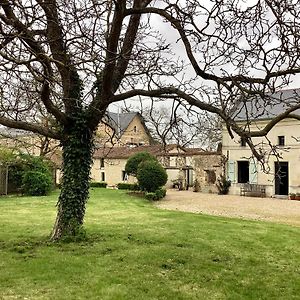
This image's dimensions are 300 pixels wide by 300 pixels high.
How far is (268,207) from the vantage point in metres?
21.0

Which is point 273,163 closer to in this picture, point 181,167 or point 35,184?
point 181,167

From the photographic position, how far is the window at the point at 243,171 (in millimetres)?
29938

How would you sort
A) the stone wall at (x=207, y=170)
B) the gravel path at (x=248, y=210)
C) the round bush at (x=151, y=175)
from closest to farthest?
the gravel path at (x=248, y=210)
the round bush at (x=151, y=175)
the stone wall at (x=207, y=170)

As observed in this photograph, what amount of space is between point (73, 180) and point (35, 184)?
649 inches

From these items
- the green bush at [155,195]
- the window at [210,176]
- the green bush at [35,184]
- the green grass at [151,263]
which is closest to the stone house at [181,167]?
the window at [210,176]

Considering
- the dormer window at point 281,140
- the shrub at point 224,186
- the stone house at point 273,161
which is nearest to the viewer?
the stone house at point 273,161

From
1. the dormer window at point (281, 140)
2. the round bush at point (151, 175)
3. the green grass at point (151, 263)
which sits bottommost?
the green grass at point (151, 263)

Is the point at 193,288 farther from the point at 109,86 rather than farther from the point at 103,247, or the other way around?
the point at 109,86

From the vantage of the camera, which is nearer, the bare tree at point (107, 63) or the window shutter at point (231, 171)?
the bare tree at point (107, 63)

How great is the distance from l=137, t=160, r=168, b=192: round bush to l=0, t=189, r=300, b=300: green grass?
42.8 ft

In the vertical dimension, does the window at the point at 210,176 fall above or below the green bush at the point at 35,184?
above

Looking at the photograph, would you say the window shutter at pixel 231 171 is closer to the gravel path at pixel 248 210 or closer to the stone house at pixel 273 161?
the stone house at pixel 273 161

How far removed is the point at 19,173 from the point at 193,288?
70.6 feet

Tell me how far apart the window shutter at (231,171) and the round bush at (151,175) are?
6041 millimetres
